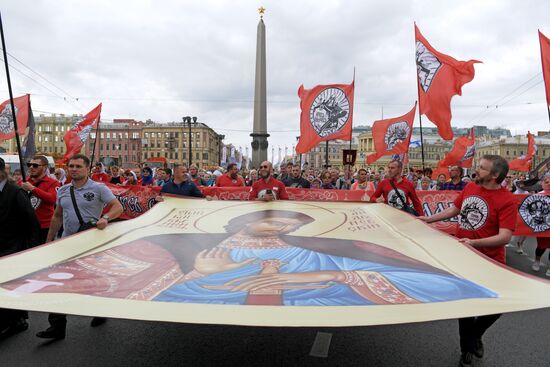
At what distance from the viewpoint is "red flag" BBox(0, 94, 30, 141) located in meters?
11.7

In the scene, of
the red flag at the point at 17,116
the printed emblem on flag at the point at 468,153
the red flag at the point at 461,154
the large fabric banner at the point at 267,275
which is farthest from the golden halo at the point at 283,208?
the printed emblem on flag at the point at 468,153

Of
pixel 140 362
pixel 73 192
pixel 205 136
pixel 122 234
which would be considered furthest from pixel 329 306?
pixel 205 136

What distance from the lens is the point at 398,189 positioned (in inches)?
236

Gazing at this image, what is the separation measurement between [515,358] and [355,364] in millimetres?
1508

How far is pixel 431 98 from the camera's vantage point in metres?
8.56

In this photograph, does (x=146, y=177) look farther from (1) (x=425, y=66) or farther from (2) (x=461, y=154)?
(2) (x=461, y=154)

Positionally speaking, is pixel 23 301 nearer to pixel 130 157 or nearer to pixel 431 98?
pixel 431 98

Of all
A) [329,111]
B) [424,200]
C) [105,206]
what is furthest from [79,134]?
[424,200]

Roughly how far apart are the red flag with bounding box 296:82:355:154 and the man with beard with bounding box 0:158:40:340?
7.43 m

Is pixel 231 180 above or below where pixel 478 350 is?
above

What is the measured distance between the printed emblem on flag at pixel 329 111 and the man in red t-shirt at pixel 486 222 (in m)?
7.34

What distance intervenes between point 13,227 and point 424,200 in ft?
23.9

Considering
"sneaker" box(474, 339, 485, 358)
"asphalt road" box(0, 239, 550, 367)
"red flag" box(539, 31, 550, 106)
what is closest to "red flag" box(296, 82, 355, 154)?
"red flag" box(539, 31, 550, 106)

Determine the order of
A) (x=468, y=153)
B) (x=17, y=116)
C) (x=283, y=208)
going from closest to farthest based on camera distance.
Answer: (x=283, y=208) → (x=17, y=116) → (x=468, y=153)
